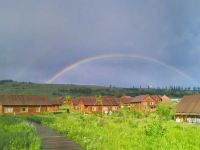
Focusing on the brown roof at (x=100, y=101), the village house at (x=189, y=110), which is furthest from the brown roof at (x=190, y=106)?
the brown roof at (x=100, y=101)

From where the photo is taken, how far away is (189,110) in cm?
6700

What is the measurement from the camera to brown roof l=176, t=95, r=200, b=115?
65.7 meters

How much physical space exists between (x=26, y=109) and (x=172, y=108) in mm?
38171

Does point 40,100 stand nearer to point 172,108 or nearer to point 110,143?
point 172,108

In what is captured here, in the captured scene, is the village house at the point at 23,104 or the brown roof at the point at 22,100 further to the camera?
the brown roof at the point at 22,100

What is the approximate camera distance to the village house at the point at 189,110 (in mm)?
64650

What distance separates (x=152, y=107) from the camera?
11294 cm

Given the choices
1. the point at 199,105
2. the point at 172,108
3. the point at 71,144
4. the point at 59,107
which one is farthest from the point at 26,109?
the point at 71,144

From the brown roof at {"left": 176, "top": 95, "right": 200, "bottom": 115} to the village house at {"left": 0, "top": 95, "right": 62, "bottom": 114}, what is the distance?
123 feet

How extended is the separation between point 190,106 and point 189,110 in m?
1.66

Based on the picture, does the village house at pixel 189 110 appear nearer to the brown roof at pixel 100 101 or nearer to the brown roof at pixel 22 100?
the brown roof at pixel 22 100

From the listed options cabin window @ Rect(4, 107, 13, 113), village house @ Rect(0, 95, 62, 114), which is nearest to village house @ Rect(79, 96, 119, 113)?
village house @ Rect(0, 95, 62, 114)

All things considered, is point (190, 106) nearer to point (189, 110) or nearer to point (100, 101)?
point (189, 110)

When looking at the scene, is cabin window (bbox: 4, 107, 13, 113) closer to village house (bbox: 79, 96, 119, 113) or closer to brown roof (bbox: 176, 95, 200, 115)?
village house (bbox: 79, 96, 119, 113)
